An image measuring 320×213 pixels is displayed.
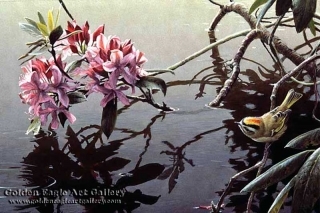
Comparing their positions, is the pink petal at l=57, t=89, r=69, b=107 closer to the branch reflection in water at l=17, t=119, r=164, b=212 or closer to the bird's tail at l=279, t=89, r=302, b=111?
the branch reflection in water at l=17, t=119, r=164, b=212

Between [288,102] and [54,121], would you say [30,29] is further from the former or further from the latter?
[288,102]

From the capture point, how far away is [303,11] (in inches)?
14.6

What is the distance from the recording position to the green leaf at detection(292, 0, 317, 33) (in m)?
0.37

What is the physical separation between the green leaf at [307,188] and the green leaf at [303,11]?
10 centimetres

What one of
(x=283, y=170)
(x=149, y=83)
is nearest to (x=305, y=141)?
(x=283, y=170)

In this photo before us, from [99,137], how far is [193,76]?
0.53 ft

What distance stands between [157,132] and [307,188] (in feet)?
0.68

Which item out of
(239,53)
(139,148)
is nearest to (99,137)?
(139,148)

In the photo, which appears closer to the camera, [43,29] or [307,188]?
[307,188]

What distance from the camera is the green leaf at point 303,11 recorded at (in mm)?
369

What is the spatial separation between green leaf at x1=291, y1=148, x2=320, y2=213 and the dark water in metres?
0.05

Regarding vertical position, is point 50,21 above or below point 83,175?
above

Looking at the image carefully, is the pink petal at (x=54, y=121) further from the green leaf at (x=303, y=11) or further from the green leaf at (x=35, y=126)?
the green leaf at (x=303, y=11)

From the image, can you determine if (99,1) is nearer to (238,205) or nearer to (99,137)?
(99,137)
